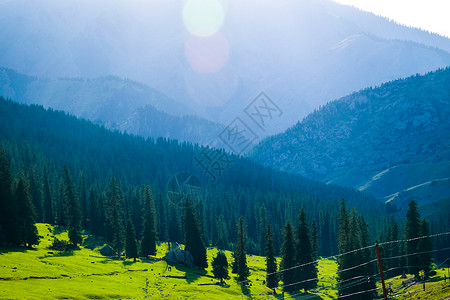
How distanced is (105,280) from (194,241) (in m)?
31.7

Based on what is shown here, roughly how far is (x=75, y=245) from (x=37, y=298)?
162 feet

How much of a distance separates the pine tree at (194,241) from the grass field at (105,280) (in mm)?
3248

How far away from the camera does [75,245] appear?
343 ft

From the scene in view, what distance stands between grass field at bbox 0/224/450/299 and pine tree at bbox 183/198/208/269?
325 centimetres

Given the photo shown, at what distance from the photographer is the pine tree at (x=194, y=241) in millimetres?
103312

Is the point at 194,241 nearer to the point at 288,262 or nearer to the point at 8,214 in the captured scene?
the point at 288,262

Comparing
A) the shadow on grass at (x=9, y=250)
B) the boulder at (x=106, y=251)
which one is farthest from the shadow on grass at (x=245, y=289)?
the shadow on grass at (x=9, y=250)

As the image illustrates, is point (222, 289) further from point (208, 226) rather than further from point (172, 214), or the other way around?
point (208, 226)

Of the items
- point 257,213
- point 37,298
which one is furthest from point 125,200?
point 37,298

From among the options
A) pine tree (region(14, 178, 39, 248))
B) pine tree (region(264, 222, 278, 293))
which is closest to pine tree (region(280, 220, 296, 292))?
pine tree (region(264, 222, 278, 293))

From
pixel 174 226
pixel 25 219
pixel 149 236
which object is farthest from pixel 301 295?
pixel 174 226

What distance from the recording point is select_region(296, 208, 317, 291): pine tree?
87375mm

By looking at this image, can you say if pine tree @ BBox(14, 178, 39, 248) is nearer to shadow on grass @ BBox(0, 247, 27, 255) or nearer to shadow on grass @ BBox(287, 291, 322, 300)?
shadow on grass @ BBox(0, 247, 27, 255)

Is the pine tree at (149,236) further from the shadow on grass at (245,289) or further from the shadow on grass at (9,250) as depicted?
the shadow on grass at (9,250)
